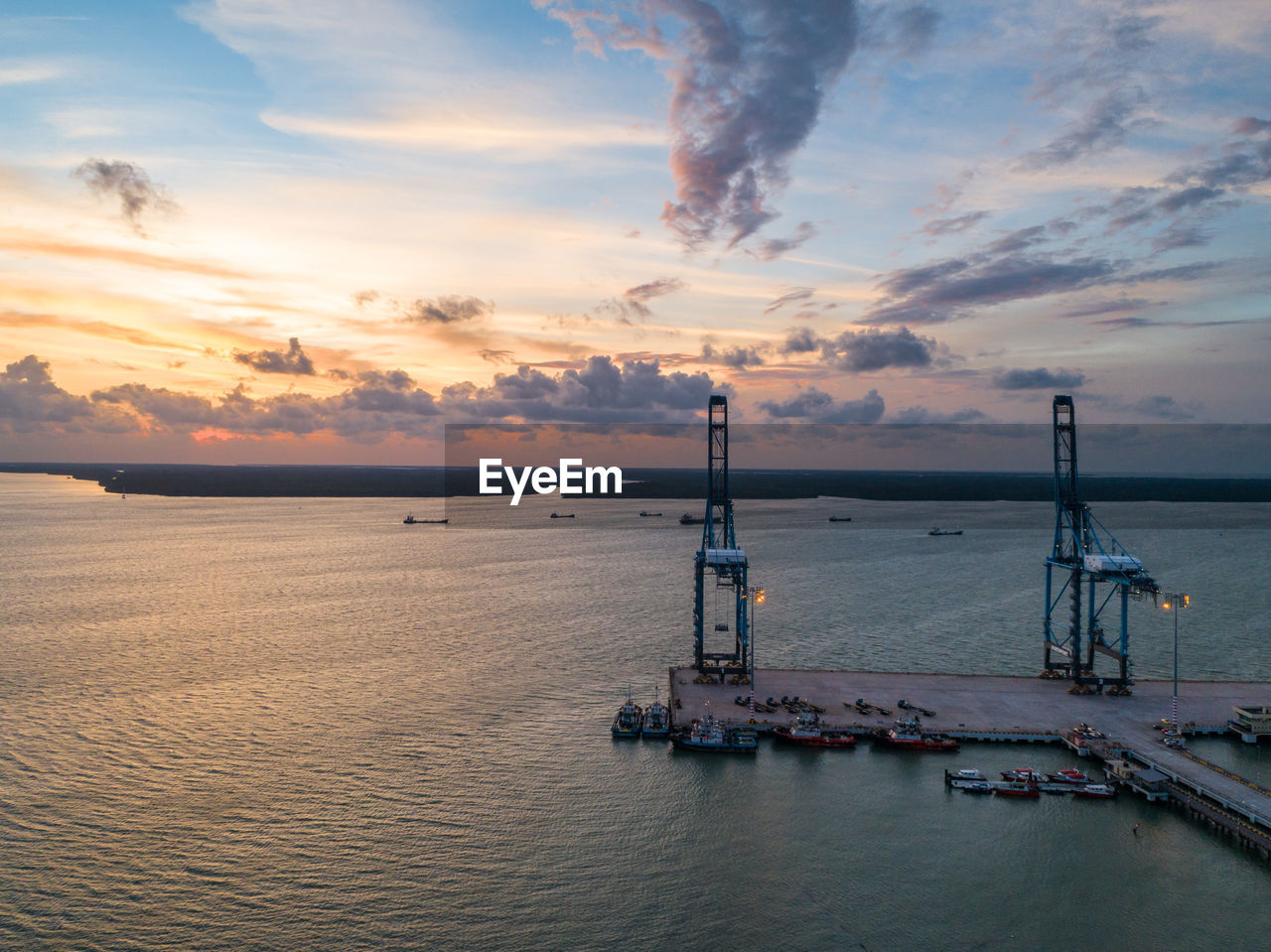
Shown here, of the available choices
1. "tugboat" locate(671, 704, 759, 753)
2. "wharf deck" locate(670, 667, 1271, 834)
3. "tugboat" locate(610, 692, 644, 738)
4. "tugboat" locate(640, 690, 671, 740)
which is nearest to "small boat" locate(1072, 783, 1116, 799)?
"wharf deck" locate(670, 667, 1271, 834)

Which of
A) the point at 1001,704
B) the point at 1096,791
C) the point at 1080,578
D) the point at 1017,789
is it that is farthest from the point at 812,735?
the point at 1080,578

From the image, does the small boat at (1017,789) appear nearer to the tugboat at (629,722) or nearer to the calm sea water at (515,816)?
the calm sea water at (515,816)

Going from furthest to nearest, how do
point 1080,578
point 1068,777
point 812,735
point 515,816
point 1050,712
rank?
point 1080,578 → point 1050,712 → point 812,735 → point 1068,777 → point 515,816

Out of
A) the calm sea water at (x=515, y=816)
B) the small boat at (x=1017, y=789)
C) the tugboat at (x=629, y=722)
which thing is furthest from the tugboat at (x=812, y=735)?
the tugboat at (x=629, y=722)

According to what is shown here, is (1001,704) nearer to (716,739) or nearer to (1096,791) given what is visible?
(1096,791)

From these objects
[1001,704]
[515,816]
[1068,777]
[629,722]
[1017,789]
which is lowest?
[515,816]

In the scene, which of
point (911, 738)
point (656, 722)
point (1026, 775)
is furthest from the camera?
point (656, 722)

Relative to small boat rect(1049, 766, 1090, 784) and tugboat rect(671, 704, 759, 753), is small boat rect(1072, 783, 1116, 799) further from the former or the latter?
tugboat rect(671, 704, 759, 753)
